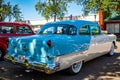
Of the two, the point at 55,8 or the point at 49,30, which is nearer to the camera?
the point at 49,30

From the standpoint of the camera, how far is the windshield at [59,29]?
741 centimetres

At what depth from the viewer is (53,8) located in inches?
1363

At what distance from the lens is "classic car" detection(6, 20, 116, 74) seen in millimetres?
5953

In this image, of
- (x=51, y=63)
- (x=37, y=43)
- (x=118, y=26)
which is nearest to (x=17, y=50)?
(x=37, y=43)

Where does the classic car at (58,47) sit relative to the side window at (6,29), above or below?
below

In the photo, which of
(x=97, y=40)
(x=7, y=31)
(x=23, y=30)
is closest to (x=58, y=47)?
(x=97, y=40)

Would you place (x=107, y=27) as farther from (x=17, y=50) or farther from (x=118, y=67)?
(x=17, y=50)

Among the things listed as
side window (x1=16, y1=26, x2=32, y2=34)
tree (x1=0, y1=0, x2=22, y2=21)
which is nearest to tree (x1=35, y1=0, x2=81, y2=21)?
tree (x1=0, y1=0, x2=22, y2=21)

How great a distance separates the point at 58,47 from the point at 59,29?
5.61 feet

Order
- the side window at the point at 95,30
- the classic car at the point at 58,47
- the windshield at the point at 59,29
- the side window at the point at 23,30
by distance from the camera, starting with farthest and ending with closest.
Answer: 1. the side window at the point at 23,30
2. the side window at the point at 95,30
3. the windshield at the point at 59,29
4. the classic car at the point at 58,47

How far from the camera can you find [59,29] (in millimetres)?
7664

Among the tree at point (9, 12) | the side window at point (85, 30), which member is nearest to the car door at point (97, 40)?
the side window at point (85, 30)

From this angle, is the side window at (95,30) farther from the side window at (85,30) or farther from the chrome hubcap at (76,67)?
the chrome hubcap at (76,67)

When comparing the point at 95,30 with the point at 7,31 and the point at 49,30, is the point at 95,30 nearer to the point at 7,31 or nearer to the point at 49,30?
the point at 49,30
